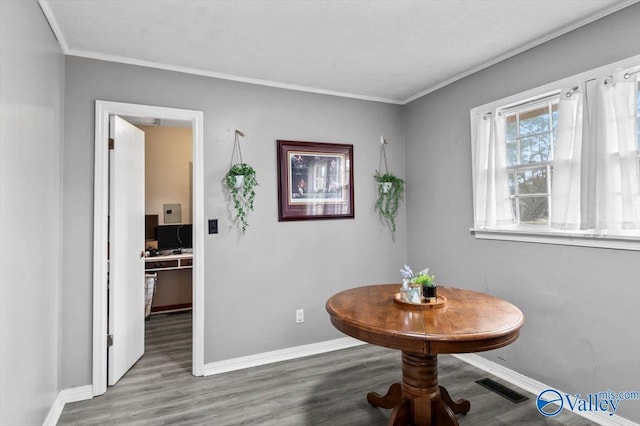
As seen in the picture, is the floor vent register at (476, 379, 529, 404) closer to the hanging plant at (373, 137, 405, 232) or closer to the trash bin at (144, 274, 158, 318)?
the hanging plant at (373, 137, 405, 232)

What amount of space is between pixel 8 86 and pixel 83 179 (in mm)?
1192

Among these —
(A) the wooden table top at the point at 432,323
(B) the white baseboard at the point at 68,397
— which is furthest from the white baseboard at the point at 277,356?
(A) the wooden table top at the point at 432,323

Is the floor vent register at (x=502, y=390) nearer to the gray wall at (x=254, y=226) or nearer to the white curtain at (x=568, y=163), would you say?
the white curtain at (x=568, y=163)

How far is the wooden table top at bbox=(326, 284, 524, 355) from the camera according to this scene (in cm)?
162

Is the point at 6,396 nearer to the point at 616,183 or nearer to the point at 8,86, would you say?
the point at 8,86

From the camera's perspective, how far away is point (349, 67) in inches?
117

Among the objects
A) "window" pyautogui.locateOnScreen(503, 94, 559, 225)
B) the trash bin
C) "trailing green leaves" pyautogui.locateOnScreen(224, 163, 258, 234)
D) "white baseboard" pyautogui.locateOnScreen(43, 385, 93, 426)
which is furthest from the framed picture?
the trash bin

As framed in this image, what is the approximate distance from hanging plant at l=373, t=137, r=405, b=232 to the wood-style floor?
1390 millimetres

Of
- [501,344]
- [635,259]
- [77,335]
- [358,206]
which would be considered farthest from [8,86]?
[635,259]

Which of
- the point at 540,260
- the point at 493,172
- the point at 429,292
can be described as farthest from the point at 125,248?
the point at 540,260

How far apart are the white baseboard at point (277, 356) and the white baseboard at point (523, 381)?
1.12 metres

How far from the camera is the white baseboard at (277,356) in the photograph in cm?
297

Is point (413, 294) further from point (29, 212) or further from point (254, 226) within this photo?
point (29, 212)

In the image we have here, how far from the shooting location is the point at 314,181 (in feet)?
11.3
